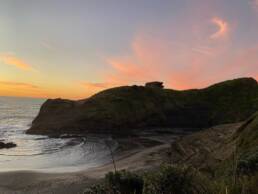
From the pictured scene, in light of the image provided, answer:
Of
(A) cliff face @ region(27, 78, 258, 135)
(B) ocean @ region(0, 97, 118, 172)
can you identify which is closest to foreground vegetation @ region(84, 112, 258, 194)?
(B) ocean @ region(0, 97, 118, 172)

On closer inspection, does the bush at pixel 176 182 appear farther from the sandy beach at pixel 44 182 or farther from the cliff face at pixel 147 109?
the cliff face at pixel 147 109

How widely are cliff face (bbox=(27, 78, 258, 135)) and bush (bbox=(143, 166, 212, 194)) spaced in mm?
43888

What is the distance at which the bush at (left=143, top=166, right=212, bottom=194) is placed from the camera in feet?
22.5

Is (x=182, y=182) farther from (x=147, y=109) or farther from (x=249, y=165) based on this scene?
(x=147, y=109)

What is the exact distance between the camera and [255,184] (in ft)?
20.7

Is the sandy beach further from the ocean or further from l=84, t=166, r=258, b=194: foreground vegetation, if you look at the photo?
l=84, t=166, r=258, b=194: foreground vegetation

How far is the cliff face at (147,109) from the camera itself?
53625 millimetres

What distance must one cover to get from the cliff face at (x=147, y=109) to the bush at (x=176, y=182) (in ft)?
144

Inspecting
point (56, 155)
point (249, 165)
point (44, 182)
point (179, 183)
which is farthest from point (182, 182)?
point (56, 155)

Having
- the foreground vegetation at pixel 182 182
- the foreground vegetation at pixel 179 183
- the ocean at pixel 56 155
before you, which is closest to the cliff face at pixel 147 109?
the ocean at pixel 56 155

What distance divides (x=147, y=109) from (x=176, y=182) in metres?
53.3

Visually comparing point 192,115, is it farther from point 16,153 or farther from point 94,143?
point 16,153

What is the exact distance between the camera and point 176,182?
7.20 meters

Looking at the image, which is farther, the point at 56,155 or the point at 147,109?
the point at 147,109
